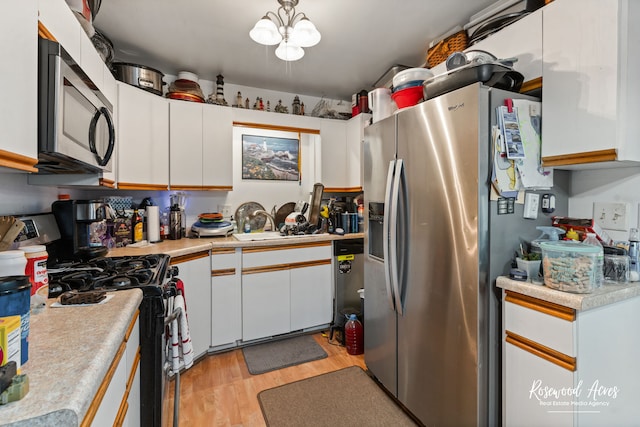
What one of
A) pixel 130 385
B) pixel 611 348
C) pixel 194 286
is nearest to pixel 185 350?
pixel 130 385

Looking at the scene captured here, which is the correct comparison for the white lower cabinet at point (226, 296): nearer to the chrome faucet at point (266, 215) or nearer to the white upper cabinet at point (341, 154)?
the chrome faucet at point (266, 215)

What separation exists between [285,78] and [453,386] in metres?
2.77

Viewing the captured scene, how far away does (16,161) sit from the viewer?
75 centimetres

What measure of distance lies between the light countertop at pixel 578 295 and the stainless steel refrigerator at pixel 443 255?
9 centimetres

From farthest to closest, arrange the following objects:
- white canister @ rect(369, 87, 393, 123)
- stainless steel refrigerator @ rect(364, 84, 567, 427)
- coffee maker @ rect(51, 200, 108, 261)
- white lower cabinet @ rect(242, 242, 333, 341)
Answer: white lower cabinet @ rect(242, 242, 333, 341)
white canister @ rect(369, 87, 393, 123)
coffee maker @ rect(51, 200, 108, 261)
stainless steel refrigerator @ rect(364, 84, 567, 427)

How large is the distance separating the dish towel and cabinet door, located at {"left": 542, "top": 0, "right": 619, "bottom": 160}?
1.83 meters

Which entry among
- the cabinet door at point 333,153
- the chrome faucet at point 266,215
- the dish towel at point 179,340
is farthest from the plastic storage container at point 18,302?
the cabinet door at point 333,153

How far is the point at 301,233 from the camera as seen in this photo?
2.66m

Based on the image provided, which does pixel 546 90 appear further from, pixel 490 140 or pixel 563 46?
pixel 490 140

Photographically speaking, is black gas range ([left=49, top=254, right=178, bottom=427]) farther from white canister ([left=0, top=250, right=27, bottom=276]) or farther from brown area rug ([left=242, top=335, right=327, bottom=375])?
brown area rug ([left=242, top=335, right=327, bottom=375])

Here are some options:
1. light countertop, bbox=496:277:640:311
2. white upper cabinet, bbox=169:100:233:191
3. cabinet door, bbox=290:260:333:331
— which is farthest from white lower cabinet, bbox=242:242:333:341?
light countertop, bbox=496:277:640:311

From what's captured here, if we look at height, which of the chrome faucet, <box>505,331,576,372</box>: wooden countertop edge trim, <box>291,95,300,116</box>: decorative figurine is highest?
<box>291,95,300,116</box>: decorative figurine

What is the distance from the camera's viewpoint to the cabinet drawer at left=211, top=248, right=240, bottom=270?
224 centimetres

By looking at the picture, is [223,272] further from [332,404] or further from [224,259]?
[332,404]
